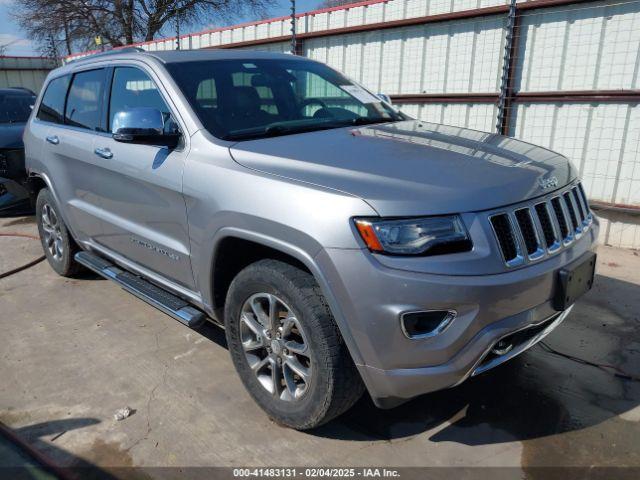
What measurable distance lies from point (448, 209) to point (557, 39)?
4860 millimetres

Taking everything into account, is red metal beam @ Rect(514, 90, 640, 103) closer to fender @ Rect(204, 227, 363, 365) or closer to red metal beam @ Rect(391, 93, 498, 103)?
red metal beam @ Rect(391, 93, 498, 103)

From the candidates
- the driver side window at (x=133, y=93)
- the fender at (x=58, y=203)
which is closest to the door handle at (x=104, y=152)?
the driver side window at (x=133, y=93)

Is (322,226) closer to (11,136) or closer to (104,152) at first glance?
(104,152)

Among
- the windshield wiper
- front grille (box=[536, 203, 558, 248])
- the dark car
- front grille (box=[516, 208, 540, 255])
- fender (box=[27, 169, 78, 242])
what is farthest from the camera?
the dark car

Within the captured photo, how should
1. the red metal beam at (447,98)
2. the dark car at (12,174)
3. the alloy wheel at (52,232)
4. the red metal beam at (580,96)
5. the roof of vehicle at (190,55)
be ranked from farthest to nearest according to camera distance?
the dark car at (12,174) < the red metal beam at (447,98) < the red metal beam at (580,96) < the alloy wheel at (52,232) < the roof of vehicle at (190,55)

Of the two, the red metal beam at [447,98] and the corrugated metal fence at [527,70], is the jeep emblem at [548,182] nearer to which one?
the corrugated metal fence at [527,70]

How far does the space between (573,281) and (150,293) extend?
246cm

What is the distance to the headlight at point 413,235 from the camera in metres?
2.17

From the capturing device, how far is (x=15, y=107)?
Result: 8.30 metres

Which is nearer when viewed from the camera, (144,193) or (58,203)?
(144,193)

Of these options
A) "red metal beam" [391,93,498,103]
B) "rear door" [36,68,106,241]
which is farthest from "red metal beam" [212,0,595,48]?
"rear door" [36,68,106,241]

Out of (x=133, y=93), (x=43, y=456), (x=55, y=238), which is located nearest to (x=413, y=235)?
(x=43, y=456)

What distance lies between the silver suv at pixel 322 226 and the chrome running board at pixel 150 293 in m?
0.01

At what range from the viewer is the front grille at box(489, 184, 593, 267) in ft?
7.49
